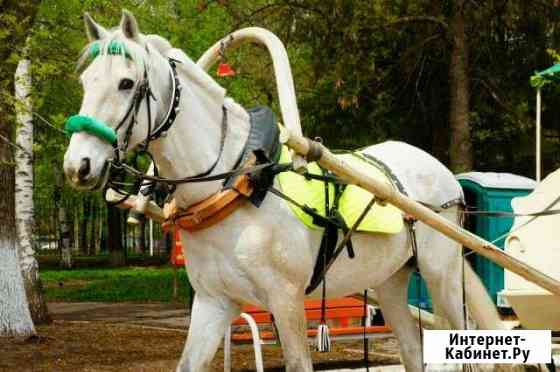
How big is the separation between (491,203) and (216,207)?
22.5 feet

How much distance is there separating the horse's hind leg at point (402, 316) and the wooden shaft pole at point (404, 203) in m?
1.13

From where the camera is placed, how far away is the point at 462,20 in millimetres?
16234

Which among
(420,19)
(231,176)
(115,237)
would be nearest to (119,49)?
(231,176)

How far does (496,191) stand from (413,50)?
6.15 m

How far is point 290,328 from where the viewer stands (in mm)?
5098

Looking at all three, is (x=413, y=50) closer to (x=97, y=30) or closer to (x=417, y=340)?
(x=417, y=340)

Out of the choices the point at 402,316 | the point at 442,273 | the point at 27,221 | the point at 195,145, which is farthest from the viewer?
the point at 27,221

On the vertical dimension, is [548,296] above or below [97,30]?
below

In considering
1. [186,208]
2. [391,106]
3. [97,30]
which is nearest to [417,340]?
[186,208]

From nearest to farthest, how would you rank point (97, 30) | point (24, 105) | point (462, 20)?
point (97, 30), point (24, 105), point (462, 20)

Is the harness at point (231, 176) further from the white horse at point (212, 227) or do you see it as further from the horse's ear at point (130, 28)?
the horse's ear at point (130, 28)

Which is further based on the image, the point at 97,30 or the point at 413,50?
the point at 413,50

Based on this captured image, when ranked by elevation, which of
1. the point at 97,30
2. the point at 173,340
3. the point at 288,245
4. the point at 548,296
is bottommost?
Answer: the point at 173,340

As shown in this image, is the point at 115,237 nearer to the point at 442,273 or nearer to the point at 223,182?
the point at 442,273
